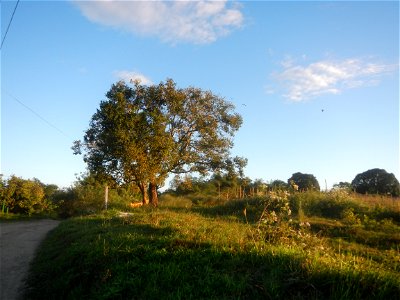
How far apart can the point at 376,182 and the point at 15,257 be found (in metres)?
54.4

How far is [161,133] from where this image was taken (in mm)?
23891

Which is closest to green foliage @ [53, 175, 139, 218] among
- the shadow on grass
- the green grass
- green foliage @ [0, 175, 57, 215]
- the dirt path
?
green foliage @ [0, 175, 57, 215]

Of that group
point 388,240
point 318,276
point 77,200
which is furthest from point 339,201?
point 77,200

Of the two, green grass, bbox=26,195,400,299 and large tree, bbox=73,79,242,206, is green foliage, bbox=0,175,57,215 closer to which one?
large tree, bbox=73,79,242,206

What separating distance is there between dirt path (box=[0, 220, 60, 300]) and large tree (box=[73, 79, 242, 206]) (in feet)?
29.7

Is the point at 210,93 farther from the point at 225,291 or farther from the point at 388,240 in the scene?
the point at 225,291

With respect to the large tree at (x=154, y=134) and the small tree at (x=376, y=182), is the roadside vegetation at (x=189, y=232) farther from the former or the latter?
the small tree at (x=376, y=182)

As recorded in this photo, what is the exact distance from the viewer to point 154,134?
2375 centimetres

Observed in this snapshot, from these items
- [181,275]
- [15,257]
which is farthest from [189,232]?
[15,257]

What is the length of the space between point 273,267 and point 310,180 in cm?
5917

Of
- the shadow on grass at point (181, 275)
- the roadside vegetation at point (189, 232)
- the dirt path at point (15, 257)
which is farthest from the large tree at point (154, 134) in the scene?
the shadow on grass at point (181, 275)

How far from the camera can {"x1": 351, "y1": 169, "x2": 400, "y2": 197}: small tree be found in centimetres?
5161

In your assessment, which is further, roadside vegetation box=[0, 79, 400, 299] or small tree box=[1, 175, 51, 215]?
small tree box=[1, 175, 51, 215]

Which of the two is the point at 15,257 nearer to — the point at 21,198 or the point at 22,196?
the point at 22,196
